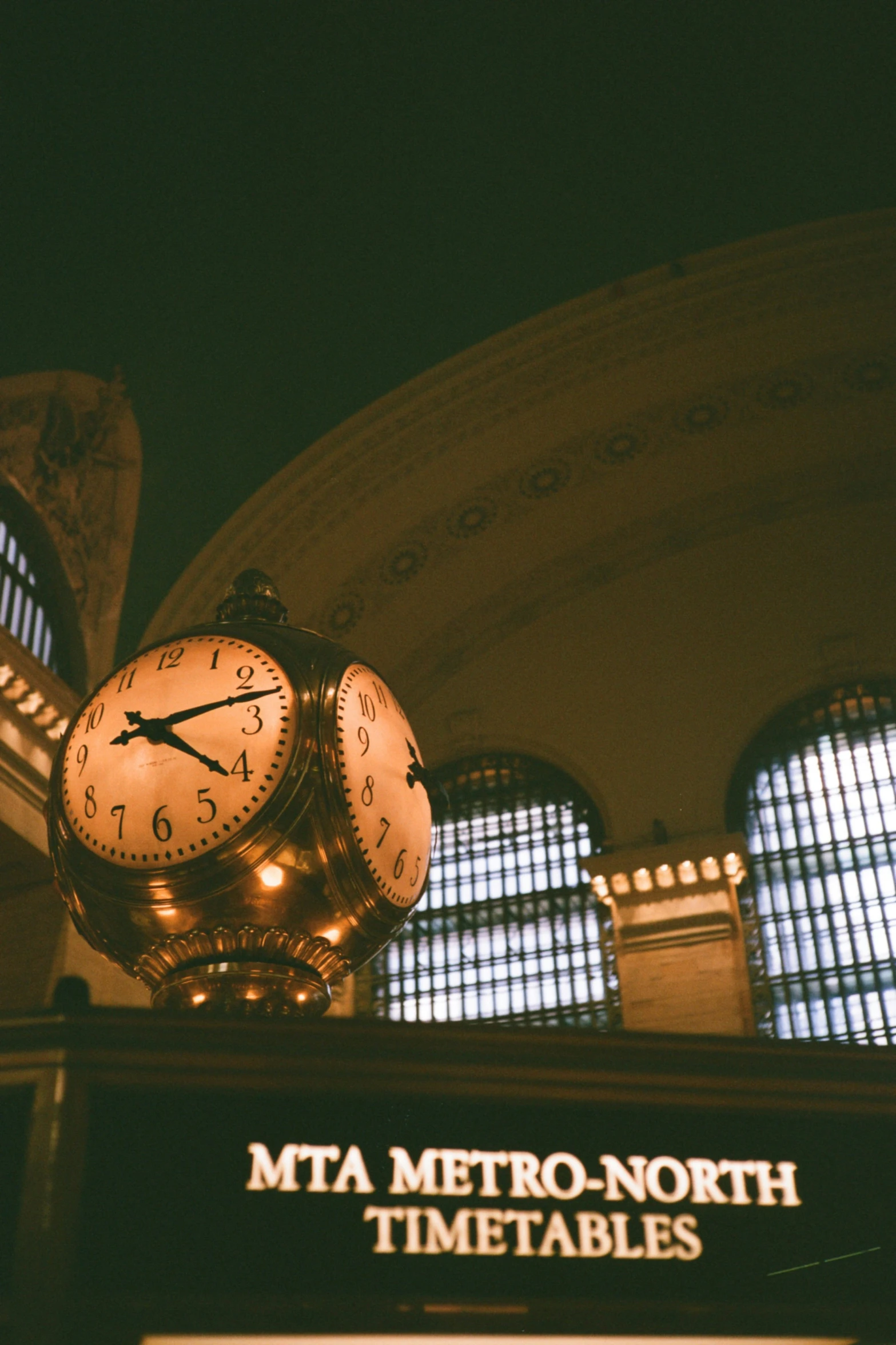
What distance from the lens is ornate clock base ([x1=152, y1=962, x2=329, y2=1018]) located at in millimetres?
1106

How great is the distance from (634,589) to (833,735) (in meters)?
2.20

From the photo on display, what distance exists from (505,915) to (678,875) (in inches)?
64.6

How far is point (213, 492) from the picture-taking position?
404 inches

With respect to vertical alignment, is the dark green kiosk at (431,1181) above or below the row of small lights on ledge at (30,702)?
below

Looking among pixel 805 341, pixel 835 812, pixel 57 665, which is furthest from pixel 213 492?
A: pixel 835 812

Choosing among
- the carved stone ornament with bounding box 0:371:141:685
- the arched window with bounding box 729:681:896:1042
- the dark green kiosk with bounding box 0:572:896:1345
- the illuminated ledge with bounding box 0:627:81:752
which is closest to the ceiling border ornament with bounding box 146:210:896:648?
the carved stone ornament with bounding box 0:371:141:685

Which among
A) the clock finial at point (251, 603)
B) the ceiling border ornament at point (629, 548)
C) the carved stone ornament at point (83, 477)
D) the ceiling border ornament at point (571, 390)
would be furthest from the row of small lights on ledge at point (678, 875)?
the clock finial at point (251, 603)

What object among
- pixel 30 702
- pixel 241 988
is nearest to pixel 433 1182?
pixel 241 988

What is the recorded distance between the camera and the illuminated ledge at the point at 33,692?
27.4 feet

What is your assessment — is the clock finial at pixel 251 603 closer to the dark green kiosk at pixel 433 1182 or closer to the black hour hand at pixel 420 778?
the black hour hand at pixel 420 778

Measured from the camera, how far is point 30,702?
8.57 m

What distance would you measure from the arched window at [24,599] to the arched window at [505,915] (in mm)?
3610

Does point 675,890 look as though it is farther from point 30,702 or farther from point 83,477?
point 83,477

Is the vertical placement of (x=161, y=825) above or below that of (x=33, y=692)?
below
